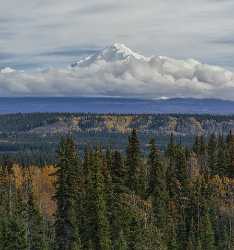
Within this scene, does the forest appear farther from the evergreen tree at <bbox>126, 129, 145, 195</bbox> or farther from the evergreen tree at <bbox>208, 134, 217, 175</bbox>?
the evergreen tree at <bbox>208, 134, 217, 175</bbox>

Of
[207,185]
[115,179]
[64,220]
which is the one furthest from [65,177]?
[207,185]

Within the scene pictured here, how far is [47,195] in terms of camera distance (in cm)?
15925

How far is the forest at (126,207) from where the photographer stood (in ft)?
274

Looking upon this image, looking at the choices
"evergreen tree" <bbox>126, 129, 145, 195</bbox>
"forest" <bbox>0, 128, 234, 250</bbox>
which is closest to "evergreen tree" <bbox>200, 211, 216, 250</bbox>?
"forest" <bbox>0, 128, 234, 250</bbox>

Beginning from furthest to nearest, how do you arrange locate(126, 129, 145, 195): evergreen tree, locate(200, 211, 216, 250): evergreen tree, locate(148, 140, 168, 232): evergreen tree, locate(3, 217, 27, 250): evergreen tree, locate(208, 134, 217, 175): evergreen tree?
1. locate(208, 134, 217, 175): evergreen tree
2. locate(126, 129, 145, 195): evergreen tree
3. locate(148, 140, 168, 232): evergreen tree
4. locate(200, 211, 216, 250): evergreen tree
5. locate(3, 217, 27, 250): evergreen tree

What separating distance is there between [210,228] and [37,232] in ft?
101

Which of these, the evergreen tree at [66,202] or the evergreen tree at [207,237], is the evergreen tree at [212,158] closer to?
the evergreen tree at [207,237]

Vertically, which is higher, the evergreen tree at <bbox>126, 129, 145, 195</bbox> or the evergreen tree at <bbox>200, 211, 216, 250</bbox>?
the evergreen tree at <bbox>126, 129, 145, 195</bbox>

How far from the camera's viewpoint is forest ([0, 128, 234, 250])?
8362 cm

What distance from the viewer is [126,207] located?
92875 mm

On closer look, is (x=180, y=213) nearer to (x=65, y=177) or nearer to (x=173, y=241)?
(x=173, y=241)

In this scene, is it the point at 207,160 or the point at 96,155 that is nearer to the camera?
the point at 96,155

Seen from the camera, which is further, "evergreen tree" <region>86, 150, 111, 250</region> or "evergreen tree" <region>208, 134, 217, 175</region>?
"evergreen tree" <region>208, 134, 217, 175</region>

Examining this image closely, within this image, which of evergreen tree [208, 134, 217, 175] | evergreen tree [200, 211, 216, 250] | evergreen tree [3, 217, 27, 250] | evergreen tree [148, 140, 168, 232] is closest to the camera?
evergreen tree [3, 217, 27, 250]
